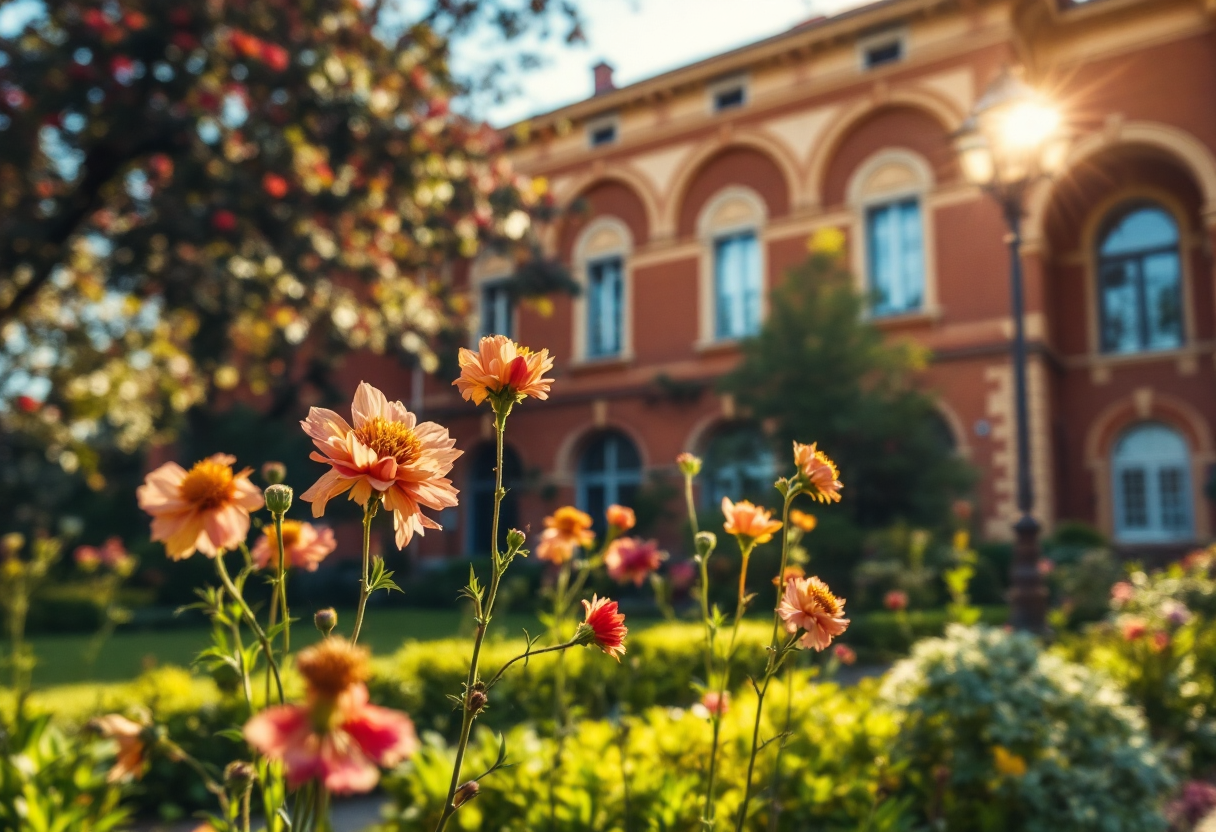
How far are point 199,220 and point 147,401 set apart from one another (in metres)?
3.97

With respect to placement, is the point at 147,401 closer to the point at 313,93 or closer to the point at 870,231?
the point at 313,93

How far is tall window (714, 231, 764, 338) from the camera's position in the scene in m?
16.1

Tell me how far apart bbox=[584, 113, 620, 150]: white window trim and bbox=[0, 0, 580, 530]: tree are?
9.16 metres

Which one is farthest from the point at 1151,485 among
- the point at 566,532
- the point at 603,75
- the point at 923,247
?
the point at 566,532

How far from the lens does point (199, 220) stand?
24.0 feet

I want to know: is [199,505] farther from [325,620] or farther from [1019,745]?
[1019,745]

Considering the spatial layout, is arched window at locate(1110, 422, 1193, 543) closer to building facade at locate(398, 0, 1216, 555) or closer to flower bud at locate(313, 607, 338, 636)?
building facade at locate(398, 0, 1216, 555)

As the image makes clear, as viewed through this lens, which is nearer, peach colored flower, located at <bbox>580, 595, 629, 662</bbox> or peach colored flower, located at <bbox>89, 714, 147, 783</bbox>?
peach colored flower, located at <bbox>580, 595, 629, 662</bbox>

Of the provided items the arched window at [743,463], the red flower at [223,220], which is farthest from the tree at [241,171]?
the arched window at [743,463]

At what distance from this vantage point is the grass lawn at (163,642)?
657 centimetres

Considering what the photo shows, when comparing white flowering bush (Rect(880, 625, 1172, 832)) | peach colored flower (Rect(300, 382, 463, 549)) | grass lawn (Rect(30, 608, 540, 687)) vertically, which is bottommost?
grass lawn (Rect(30, 608, 540, 687))

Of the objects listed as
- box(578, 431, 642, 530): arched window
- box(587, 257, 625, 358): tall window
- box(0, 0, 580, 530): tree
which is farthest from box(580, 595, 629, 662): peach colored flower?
box(587, 257, 625, 358): tall window

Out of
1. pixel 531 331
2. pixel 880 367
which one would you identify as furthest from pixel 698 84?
pixel 880 367

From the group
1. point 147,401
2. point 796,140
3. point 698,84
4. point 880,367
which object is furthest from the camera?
point 698,84
